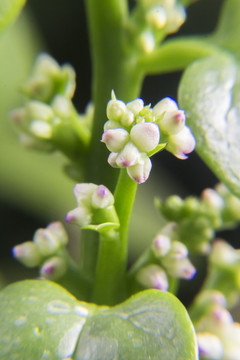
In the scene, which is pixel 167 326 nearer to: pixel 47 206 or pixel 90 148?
pixel 90 148

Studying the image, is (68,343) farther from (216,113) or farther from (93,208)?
(216,113)

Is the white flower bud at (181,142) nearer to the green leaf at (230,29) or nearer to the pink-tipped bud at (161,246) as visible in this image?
the pink-tipped bud at (161,246)

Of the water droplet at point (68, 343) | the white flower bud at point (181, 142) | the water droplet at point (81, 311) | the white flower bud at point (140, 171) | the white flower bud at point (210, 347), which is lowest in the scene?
the white flower bud at point (210, 347)

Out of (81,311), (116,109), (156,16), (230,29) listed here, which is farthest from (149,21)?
(81,311)

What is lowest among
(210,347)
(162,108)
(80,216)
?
(210,347)

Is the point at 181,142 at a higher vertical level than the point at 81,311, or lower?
higher

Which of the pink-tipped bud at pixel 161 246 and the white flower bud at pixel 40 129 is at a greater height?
the white flower bud at pixel 40 129

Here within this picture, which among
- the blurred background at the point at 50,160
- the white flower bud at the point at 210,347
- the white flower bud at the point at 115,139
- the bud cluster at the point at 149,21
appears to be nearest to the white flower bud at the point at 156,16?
the bud cluster at the point at 149,21
